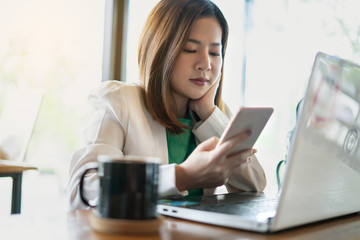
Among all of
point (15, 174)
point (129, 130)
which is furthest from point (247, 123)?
point (15, 174)

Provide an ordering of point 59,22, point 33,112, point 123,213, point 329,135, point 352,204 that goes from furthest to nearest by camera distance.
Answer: point 59,22 < point 33,112 < point 352,204 < point 329,135 < point 123,213

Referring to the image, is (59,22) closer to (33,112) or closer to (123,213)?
(33,112)

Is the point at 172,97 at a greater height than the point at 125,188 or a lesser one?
greater

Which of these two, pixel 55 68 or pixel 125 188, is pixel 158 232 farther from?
pixel 55 68

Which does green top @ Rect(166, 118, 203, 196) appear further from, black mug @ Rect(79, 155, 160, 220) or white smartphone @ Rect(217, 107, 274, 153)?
black mug @ Rect(79, 155, 160, 220)

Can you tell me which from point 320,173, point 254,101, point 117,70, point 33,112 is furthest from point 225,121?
point 117,70

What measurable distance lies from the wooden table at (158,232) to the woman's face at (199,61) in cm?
75

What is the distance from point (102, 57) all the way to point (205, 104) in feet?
7.23

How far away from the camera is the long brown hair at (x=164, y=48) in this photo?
1344 millimetres

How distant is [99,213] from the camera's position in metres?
0.57

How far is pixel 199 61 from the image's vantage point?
137cm

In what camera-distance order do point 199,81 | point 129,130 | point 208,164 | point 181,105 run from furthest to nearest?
point 181,105
point 199,81
point 129,130
point 208,164

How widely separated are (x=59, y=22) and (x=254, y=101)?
5.75ft

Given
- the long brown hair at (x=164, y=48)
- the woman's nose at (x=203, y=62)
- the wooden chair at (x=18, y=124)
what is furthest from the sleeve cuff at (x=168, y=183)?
the wooden chair at (x=18, y=124)
